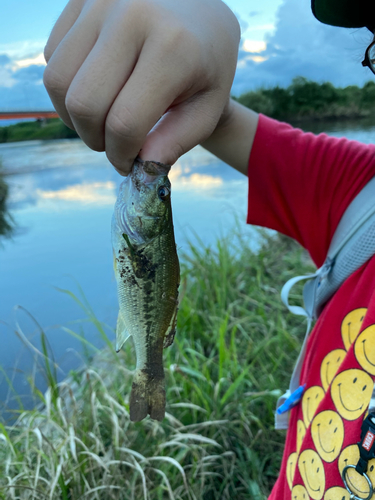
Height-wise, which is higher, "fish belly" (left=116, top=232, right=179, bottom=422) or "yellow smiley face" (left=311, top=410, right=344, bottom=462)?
"fish belly" (left=116, top=232, right=179, bottom=422)

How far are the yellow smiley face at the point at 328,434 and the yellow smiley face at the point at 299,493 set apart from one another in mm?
123

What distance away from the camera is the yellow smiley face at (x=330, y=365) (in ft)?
3.29

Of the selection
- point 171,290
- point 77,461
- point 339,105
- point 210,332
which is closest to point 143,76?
point 171,290

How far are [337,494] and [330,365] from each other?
0.32 meters

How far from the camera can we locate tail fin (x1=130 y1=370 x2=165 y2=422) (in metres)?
0.81

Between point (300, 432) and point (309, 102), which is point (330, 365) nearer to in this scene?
point (300, 432)

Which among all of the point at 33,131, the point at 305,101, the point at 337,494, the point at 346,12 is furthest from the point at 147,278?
the point at 305,101

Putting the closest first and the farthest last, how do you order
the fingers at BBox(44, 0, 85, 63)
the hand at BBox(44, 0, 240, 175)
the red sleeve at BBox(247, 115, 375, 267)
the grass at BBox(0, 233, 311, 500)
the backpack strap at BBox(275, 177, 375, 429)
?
the hand at BBox(44, 0, 240, 175), the fingers at BBox(44, 0, 85, 63), the backpack strap at BBox(275, 177, 375, 429), the red sleeve at BBox(247, 115, 375, 267), the grass at BBox(0, 233, 311, 500)

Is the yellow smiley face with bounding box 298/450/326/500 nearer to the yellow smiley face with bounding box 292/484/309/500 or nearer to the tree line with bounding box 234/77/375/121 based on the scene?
the yellow smiley face with bounding box 292/484/309/500

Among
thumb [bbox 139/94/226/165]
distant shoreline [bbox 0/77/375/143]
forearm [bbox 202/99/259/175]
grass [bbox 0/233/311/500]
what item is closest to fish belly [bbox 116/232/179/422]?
thumb [bbox 139/94/226/165]

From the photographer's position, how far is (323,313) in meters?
1.16

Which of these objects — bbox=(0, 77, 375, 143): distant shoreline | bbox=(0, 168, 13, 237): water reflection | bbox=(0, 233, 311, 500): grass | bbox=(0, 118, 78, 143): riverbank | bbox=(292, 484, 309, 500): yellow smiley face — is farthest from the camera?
bbox=(0, 77, 375, 143): distant shoreline

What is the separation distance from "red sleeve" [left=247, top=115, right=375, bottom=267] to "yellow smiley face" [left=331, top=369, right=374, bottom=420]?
581 mm

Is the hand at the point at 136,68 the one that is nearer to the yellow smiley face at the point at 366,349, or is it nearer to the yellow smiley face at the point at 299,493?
the yellow smiley face at the point at 366,349
